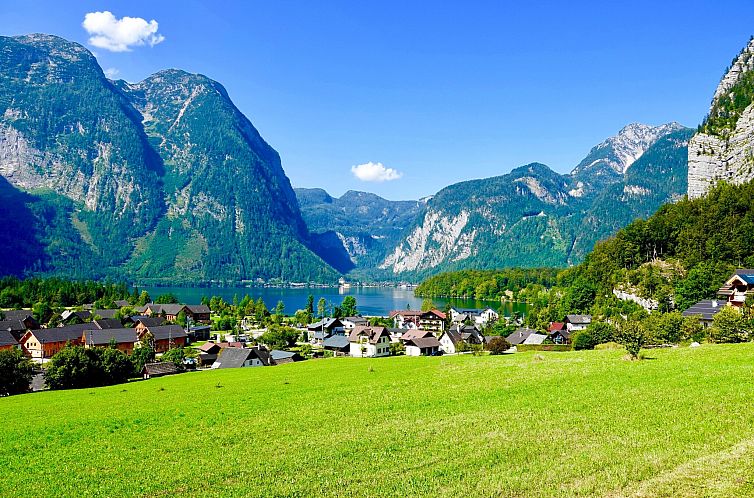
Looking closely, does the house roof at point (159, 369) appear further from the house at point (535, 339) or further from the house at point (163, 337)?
the house at point (535, 339)

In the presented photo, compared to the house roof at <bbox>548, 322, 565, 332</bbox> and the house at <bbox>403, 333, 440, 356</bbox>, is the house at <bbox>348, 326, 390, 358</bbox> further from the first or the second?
the house roof at <bbox>548, 322, 565, 332</bbox>

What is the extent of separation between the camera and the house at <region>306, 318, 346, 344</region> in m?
109

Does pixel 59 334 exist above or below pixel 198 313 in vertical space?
above

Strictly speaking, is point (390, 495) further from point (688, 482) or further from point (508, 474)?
point (688, 482)

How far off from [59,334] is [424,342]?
66.1 metres

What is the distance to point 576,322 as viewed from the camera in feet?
329

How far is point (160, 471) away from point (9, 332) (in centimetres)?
9460

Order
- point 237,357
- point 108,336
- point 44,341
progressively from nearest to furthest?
point 237,357 < point 44,341 < point 108,336

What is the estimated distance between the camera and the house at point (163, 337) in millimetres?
94625

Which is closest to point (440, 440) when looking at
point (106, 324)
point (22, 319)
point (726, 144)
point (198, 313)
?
point (106, 324)

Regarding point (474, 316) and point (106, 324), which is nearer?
point (106, 324)

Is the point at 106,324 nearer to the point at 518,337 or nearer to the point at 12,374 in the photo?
the point at 12,374

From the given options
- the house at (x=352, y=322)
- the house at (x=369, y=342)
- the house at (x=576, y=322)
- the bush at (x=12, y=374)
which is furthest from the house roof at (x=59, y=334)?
the house at (x=576, y=322)

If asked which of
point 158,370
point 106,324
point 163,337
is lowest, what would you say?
point 163,337
